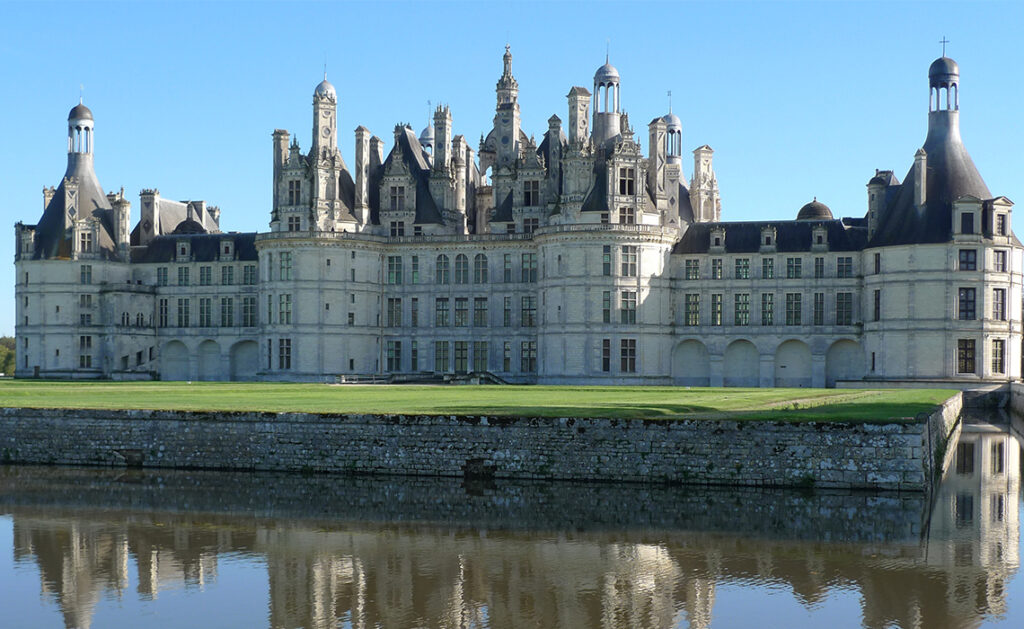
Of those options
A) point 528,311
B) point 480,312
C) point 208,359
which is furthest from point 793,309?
point 208,359

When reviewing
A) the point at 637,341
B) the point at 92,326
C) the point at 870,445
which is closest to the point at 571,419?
the point at 870,445

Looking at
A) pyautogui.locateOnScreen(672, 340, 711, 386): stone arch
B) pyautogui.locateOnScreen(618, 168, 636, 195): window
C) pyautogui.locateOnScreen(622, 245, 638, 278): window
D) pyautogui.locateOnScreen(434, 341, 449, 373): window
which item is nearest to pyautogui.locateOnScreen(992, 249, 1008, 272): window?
pyautogui.locateOnScreen(672, 340, 711, 386): stone arch

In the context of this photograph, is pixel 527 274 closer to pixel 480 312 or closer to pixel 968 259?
pixel 480 312

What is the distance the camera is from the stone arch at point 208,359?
252 feet

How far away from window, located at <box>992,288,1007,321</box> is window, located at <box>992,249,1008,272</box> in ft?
3.61

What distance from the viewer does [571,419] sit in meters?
29.3

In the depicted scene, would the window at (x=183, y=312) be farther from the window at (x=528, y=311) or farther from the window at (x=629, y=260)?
the window at (x=629, y=260)

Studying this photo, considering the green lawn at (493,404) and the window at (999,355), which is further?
the window at (999,355)

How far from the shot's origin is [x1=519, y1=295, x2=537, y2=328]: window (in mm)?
70438

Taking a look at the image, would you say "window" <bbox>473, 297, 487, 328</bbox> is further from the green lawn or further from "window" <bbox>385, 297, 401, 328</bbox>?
the green lawn

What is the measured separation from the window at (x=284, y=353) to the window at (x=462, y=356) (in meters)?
9.86

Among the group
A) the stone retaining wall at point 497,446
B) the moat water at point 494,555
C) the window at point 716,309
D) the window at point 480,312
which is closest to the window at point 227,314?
the window at point 480,312

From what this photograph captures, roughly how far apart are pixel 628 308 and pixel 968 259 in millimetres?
17924

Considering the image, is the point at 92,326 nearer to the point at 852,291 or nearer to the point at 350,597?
the point at 852,291
